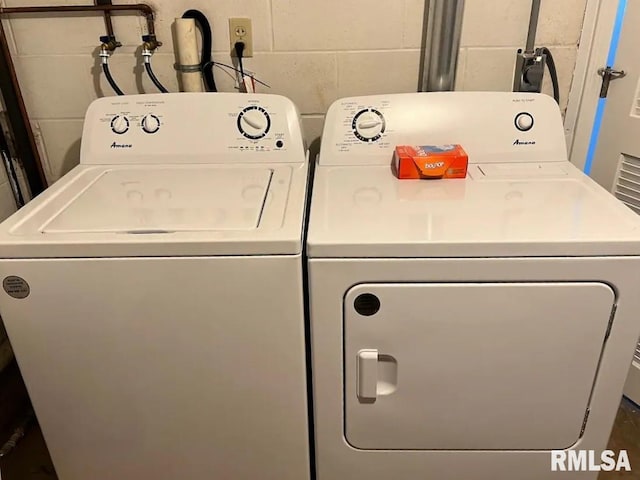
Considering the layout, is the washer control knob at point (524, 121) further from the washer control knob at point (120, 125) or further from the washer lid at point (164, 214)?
the washer control knob at point (120, 125)

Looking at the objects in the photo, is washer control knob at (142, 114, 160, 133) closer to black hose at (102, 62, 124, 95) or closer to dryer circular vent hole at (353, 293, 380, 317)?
black hose at (102, 62, 124, 95)

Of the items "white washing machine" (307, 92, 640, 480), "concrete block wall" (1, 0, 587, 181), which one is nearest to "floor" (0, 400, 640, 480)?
"white washing machine" (307, 92, 640, 480)

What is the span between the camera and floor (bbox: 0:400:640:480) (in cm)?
151

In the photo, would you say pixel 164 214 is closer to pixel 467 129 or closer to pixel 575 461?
pixel 467 129

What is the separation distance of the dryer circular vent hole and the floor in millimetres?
999

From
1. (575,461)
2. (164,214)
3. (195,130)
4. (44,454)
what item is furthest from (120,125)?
(575,461)

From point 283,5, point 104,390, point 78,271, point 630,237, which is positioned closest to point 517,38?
point 283,5

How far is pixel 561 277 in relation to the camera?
99 cm

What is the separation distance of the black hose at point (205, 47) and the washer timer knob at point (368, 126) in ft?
1.60

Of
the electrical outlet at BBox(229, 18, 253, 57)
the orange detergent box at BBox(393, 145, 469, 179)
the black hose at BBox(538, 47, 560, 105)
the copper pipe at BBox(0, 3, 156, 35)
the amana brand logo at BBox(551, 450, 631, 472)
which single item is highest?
the copper pipe at BBox(0, 3, 156, 35)

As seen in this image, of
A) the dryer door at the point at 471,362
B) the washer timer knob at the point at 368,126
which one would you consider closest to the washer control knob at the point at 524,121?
the washer timer knob at the point at 368,126

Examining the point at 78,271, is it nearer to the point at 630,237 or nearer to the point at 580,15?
the point at 630,237

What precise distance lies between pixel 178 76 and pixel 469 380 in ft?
3.88

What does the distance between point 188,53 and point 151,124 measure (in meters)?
0.26
